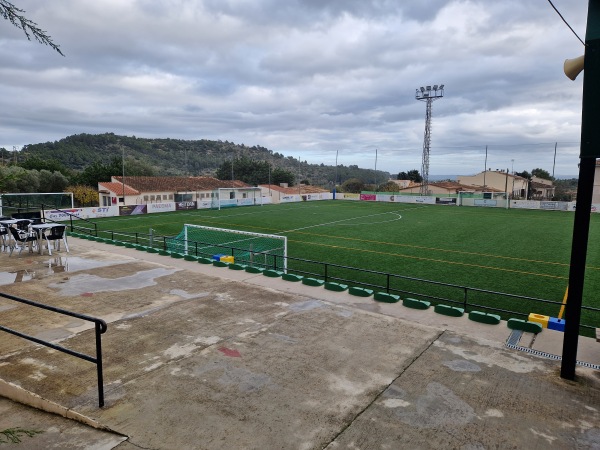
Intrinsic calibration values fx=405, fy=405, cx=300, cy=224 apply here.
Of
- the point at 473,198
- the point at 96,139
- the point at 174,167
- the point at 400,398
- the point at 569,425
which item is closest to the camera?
the point at 569,425

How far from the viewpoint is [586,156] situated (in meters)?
5.57

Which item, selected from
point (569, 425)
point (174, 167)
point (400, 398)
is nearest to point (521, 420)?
point (569, 425)

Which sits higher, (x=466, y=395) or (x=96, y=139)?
(x=96, y=139)

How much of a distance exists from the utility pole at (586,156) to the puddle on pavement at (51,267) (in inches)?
499

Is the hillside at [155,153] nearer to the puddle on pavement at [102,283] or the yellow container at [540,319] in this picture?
the puddle on pavement at [102,283]

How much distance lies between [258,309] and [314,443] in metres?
4.63

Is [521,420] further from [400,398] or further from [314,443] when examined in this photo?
[314,443]

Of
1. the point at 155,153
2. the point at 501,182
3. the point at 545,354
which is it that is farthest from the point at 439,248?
the point at 155,153

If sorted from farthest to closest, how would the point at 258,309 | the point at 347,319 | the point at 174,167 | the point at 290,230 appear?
the point at 174,167
the point at 290,230
the point at 258,309
the point at 347,319

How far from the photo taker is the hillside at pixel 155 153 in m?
110

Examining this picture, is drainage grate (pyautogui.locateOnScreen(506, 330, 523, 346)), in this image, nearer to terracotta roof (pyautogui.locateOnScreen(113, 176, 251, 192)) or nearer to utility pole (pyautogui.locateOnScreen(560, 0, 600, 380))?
utility pole (pyautogui.locateOnScreen(560, 0, 600, 380))

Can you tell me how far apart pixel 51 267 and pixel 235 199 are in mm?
42549

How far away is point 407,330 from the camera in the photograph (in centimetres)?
784

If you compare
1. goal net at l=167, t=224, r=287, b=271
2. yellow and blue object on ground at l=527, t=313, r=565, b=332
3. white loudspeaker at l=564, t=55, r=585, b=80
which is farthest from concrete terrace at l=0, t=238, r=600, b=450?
goal net at l=167, t=224, r=287, b=271
